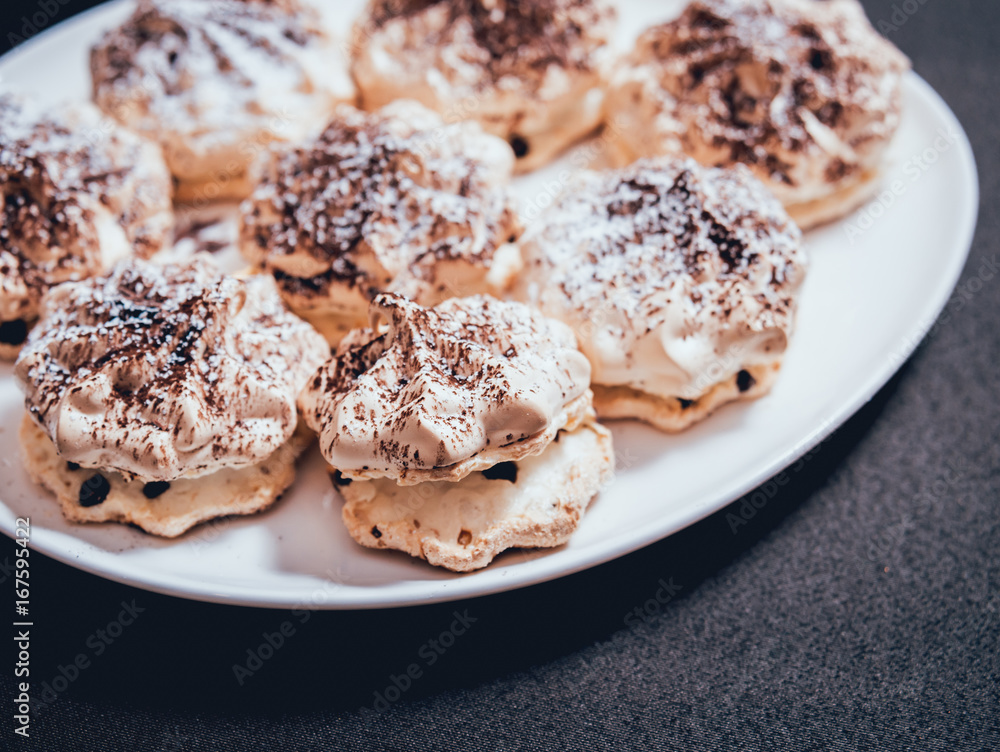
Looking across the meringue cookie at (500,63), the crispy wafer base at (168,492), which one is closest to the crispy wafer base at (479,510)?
the crispy wafer base at (168,492)

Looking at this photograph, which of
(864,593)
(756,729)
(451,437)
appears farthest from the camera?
(864,593)

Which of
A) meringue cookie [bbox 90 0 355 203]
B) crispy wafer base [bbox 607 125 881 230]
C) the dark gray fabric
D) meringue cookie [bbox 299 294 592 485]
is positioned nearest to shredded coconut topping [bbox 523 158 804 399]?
meringue cookie [bbox 299 294 592 485]

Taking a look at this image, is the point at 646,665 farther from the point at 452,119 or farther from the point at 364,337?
the point at 452,119

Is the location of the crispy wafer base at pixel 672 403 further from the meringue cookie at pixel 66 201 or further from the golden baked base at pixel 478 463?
the meringue cookie at pixel 66 201

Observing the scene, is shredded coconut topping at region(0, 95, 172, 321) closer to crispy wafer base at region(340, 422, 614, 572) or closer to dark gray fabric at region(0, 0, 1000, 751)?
dark gray fabric at region(0, 0, 1000, 751)

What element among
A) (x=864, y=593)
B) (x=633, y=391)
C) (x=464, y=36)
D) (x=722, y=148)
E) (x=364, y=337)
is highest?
(x=464, y=36)

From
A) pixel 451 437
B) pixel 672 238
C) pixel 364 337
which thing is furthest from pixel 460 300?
pixel 672 238

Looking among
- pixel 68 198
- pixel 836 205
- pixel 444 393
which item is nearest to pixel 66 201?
pixel 68 198
